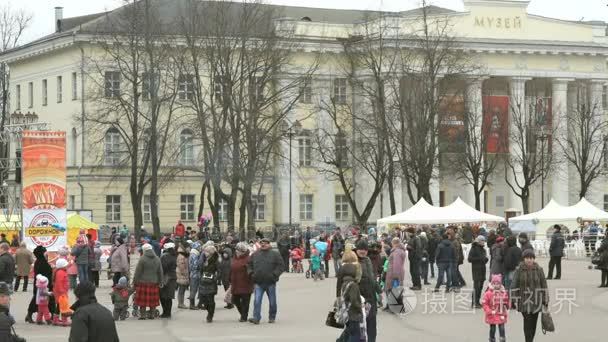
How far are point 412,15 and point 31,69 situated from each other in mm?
23979

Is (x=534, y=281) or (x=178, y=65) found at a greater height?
(x=178, y=65)

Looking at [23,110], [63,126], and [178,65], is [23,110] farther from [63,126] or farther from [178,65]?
[178,65]

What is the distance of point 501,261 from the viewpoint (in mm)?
31312

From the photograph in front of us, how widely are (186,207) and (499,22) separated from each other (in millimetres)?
23304

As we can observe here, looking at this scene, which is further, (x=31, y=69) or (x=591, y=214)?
(x=31, y=69)

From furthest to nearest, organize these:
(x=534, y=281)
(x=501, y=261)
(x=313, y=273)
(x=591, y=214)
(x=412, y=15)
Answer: (x=412, y=15) → (x=591, y=214) → (x=313, y=273) → (x=501, y=261) → (x=534, y=281)

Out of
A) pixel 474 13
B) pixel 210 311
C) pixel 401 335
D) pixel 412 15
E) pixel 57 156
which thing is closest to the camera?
pixel 401 335

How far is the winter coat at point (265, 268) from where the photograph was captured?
93.1 feet

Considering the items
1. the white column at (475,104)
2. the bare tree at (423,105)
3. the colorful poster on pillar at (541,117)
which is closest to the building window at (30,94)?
the bare tree at (423,105)

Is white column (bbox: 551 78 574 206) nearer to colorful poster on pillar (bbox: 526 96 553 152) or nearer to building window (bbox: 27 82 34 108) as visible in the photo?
colorful poster on pillar (bbox: 526 96 553 152)

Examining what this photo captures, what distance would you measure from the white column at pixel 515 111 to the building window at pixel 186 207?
1917 cm

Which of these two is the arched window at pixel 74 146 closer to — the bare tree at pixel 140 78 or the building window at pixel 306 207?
the bare tree at pixel 140 78

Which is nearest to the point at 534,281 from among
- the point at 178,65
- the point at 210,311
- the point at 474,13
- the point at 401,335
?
the point at 401,335

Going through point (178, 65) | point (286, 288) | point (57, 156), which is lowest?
point (286, 288)
